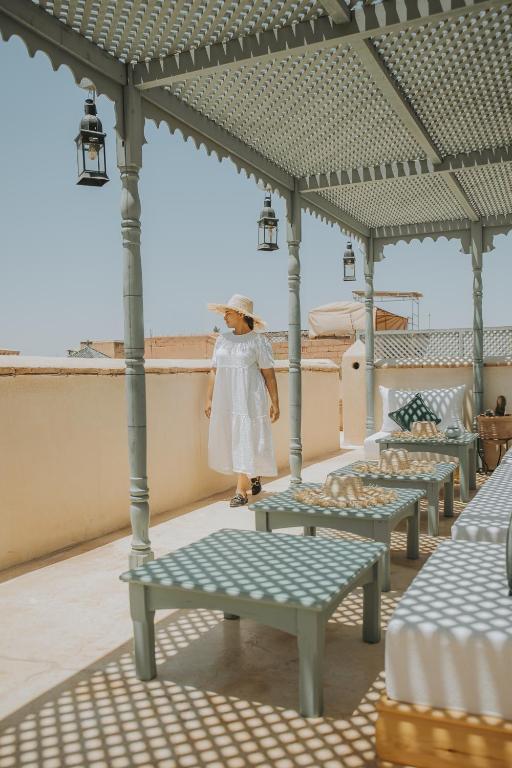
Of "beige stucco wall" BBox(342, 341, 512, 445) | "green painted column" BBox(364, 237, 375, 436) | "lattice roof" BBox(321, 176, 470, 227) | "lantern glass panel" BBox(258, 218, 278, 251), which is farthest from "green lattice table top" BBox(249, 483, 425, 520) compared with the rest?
"green painted column" BBox(364, 237, 375, 436)

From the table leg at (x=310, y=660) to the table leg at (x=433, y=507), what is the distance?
8.21 feet

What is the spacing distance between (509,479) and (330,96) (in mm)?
2780

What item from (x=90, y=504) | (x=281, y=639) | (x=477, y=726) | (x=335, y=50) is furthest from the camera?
(x=90, y=504)

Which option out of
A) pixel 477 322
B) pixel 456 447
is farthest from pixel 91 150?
pixel 477 322

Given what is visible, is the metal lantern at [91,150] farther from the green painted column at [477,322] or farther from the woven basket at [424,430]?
the green painted column at [477,322]

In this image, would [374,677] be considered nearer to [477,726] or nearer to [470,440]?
[477,726]

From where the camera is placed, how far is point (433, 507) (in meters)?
4.58

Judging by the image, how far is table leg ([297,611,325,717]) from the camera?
7.11 ft

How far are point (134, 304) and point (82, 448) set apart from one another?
1.36m

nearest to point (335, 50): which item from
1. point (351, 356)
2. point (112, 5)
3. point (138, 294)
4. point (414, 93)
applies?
point (414, 93)

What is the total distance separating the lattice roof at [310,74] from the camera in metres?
3.17

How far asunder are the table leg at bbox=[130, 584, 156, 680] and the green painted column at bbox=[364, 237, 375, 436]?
6.79 m

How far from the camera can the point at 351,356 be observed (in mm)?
9938

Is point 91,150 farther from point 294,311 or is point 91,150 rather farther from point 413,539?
point 413,539
